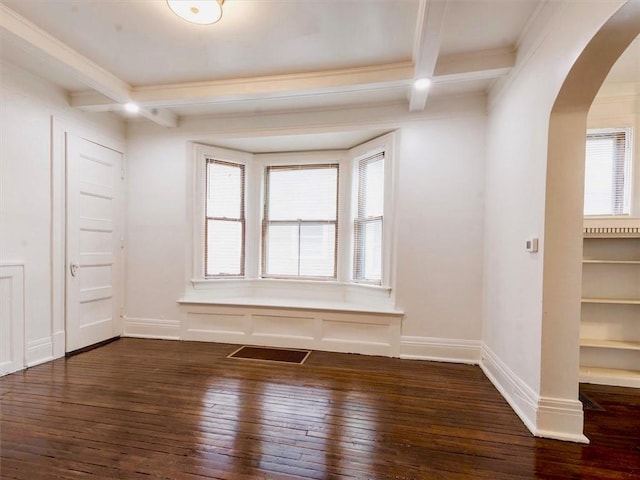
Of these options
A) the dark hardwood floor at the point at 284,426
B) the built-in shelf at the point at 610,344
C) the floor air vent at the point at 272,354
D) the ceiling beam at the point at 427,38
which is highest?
the ceiling beam at the point at 427,38

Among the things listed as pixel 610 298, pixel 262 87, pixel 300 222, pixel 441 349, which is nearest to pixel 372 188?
pixel 300 222

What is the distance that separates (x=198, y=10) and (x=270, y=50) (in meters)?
0.70

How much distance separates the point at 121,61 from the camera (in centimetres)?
288

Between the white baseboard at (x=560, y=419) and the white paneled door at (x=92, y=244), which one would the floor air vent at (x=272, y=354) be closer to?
the white paneled door at (x=92, y=244)

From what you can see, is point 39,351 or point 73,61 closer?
point 73,61

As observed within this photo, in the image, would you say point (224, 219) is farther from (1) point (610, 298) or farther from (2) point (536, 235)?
(1) point (610, 298)

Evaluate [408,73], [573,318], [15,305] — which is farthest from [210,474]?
[408,73]

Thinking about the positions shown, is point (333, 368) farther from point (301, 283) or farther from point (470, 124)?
point (470, 124)

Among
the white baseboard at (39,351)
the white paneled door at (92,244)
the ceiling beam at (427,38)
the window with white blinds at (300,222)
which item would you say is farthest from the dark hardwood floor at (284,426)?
the ceiling beam at (427,38)

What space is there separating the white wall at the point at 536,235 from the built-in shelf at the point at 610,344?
0.93 meters

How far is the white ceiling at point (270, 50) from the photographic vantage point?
2.21 meters

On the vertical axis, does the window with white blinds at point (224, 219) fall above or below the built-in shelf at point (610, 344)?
above

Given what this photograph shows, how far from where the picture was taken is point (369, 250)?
156 inches

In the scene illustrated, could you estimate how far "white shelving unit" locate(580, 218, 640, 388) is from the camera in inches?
114
